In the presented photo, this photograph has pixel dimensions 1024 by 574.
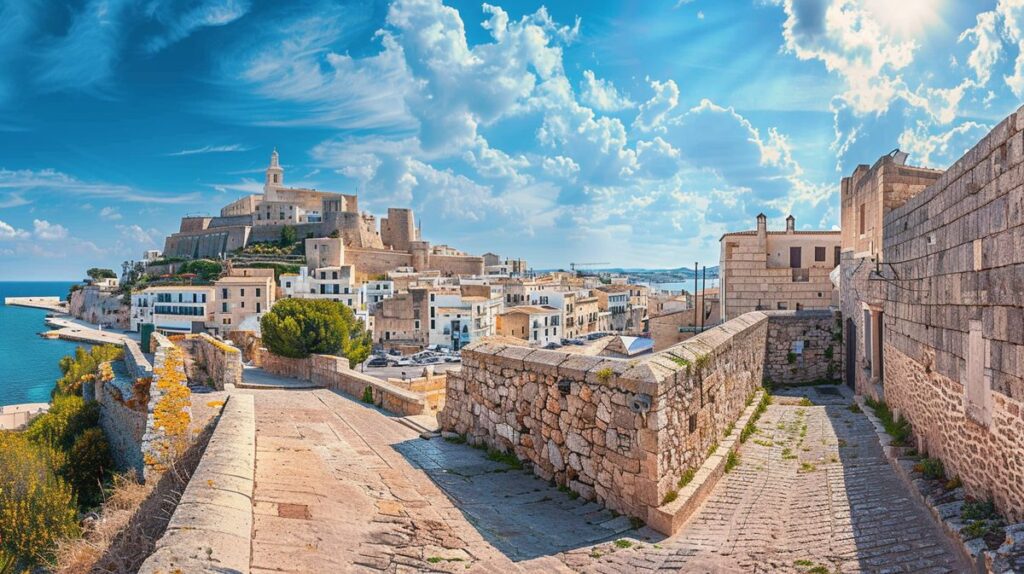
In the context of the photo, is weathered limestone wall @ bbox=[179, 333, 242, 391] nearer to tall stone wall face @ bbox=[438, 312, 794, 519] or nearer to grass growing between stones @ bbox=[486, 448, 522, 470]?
tall stone wall face @ bbox=[438, 312, 794, 519]

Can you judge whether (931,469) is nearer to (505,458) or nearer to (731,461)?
(731,461)

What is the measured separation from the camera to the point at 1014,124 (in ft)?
15.8

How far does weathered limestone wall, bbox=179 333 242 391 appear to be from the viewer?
16.6 metres

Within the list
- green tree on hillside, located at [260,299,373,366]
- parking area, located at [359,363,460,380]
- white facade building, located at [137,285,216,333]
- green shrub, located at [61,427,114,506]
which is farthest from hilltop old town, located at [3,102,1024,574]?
white facade building, located at [137,285,216,333]

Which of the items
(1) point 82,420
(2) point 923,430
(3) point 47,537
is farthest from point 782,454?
(1) point 82,420

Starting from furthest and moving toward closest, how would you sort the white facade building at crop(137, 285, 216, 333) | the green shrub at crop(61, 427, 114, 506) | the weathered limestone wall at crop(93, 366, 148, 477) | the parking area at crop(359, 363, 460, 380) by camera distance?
the white facade building at crop(137, 285, 216, 333) → the parking area at crop(359, 363, 460, 380) → the green shrub at crop(61, 427, 114, 506) → the weathered limestone wall at crop(93, 366, 148, 477)

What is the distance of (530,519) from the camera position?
585 centimetres

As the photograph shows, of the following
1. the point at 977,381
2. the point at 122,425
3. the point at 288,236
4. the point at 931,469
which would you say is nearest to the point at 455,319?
the point at 288,236

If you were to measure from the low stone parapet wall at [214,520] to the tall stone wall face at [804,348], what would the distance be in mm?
12363

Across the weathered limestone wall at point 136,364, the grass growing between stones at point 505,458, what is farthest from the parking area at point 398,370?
the grass growing between stones at point 505,458

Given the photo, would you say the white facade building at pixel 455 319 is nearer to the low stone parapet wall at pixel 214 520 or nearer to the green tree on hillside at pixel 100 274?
the low stone parapet wall at pixel 214 520

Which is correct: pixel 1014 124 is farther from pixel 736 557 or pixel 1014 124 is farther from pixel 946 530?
pixel 736 557

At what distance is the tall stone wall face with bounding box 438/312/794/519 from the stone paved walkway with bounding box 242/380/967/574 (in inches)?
12.1

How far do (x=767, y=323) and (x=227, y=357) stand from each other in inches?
539
